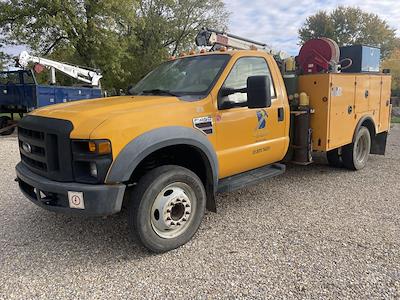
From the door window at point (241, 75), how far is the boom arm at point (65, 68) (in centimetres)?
1174

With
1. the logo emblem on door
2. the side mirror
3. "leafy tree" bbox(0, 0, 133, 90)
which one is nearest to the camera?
the side mirror

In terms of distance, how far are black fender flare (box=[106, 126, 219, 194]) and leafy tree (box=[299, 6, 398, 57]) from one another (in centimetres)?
4762

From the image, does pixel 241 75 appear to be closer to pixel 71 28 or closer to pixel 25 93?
pixel 25 93

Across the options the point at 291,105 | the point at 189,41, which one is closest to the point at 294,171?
the point at 291,105

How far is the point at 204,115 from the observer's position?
12.2ft

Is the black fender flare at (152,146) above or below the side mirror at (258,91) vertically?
below

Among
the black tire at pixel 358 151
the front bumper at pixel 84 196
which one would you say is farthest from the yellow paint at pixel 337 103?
the front bumper at pixel 84 196

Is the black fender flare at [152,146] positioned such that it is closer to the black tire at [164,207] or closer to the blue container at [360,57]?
the black tire at [164,207]

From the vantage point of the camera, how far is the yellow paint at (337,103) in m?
5.29

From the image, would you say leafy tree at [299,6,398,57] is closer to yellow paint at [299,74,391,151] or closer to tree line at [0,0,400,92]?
tree line at [0,0,400,92]

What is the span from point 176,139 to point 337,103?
10.5 feet

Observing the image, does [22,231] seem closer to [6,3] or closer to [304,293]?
[304,293]

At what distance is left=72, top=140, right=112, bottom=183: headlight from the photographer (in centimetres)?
300

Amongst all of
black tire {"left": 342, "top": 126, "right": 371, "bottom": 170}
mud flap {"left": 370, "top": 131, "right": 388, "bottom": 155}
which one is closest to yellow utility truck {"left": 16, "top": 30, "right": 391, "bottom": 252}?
black tire {"left": 342, "top": 126, "right": 371, "bottom": 170}
